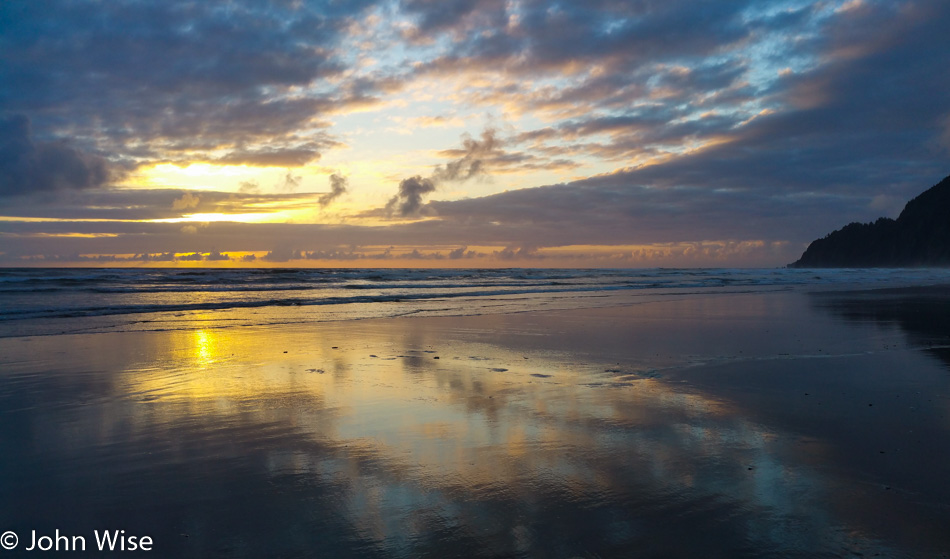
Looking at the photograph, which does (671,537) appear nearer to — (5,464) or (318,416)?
(318,416)

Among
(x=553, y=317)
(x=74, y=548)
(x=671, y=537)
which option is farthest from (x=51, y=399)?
(x=553, y=317)

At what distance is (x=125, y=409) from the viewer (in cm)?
641

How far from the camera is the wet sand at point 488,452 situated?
3387 mm

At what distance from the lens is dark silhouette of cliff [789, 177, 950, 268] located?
112 metres

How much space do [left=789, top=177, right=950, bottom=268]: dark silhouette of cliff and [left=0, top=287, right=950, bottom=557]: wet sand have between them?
435ft

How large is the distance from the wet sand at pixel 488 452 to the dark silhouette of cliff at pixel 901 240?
435 ft

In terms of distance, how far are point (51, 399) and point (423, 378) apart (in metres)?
4.69

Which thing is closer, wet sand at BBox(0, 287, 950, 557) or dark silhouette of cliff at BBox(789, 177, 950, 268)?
wet sand at BBox(0, 287, 950, 557)

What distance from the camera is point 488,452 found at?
481cm

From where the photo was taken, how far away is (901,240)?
122250 mm

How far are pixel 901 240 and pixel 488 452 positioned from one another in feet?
495

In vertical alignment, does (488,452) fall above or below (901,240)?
below

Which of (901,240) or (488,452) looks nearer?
(488,452)

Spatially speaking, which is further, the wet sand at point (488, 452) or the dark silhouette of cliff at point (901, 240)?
the dark silhouette of cliff at point (901, 240)
